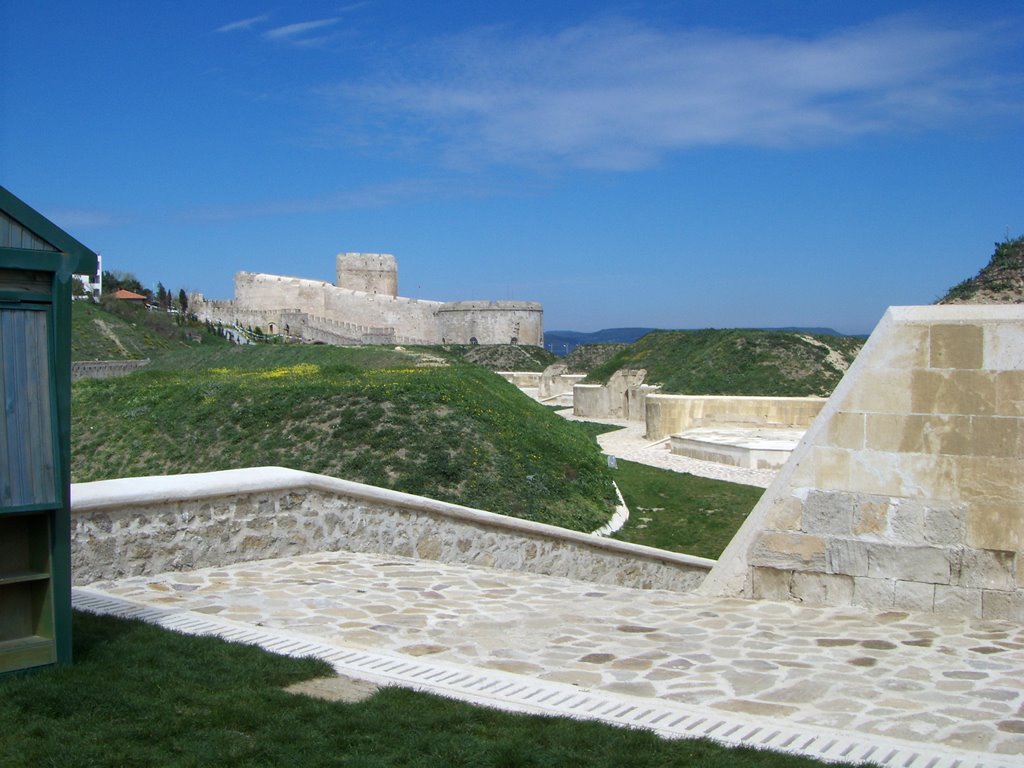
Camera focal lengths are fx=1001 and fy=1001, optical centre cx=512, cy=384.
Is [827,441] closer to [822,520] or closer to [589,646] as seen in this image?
[822,520]

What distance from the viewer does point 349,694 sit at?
4133mm

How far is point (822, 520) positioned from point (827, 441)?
0.50 metres

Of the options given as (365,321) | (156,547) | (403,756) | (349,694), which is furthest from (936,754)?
(365,321)

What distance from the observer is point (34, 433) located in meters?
4.00

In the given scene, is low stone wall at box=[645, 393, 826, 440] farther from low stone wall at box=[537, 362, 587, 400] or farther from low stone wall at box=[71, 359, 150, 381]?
low stone wall at box=[71, 359, 150, 381]

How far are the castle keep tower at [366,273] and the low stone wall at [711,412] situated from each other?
164 feet

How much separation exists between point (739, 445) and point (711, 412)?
5.03 meters

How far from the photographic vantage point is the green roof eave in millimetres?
3928

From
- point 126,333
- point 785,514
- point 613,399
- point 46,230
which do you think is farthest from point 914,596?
point 126,333

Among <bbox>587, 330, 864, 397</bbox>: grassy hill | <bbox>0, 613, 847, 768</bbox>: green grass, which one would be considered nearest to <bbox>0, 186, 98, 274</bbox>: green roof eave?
<bbox>0, 613, 847, 768</bbox>: green grass

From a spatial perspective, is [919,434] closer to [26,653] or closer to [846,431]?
[846,431]

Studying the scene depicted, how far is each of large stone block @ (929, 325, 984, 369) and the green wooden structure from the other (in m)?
4.78

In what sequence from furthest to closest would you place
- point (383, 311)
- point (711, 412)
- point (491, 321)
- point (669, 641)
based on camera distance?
point (383, 311) < point (491, 321) < point (711, 412) < point (669, 641)

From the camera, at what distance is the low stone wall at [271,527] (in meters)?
6.57
